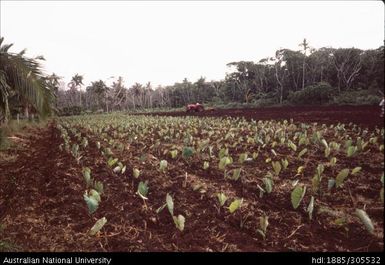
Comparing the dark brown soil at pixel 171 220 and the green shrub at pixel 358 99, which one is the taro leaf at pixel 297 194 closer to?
the dark brown soil at pixel 171 220

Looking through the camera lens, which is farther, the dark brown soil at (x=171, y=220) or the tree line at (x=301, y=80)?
the tree line at (x=301, y=80)

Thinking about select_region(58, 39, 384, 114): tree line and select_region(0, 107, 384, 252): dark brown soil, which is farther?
select_region(58, 39, 384, 114): tree line

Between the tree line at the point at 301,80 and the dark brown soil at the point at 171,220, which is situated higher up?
the tree line at the point at 301,80

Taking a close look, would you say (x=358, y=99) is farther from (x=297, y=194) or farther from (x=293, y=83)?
(x=297, y=194)

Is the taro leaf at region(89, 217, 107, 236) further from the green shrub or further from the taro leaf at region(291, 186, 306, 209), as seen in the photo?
the green shrub

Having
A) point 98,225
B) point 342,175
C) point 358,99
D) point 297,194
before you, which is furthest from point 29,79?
point 358,99

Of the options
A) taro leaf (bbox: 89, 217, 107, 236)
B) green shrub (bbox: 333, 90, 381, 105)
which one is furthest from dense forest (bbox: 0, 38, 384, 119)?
taro leaf (bbox: 89, 217, 107, 236)

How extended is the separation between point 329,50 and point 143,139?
47773 mm

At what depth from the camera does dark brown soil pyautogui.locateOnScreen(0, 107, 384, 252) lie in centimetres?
358

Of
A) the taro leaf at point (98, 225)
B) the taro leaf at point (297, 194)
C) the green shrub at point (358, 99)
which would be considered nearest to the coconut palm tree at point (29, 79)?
the taro leaf at point (98, 225)

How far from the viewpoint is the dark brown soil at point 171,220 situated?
3.58 metres

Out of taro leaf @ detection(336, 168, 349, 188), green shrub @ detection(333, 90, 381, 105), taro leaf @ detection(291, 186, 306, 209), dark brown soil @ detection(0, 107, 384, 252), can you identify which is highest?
green shrub @ detection(333, 90, 381, 105)

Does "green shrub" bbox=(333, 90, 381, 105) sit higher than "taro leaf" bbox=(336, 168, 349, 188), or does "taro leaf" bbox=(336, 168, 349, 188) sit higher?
"green shrub" bbox=(333, 90, 381, 105)

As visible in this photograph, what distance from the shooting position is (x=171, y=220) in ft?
13.9
